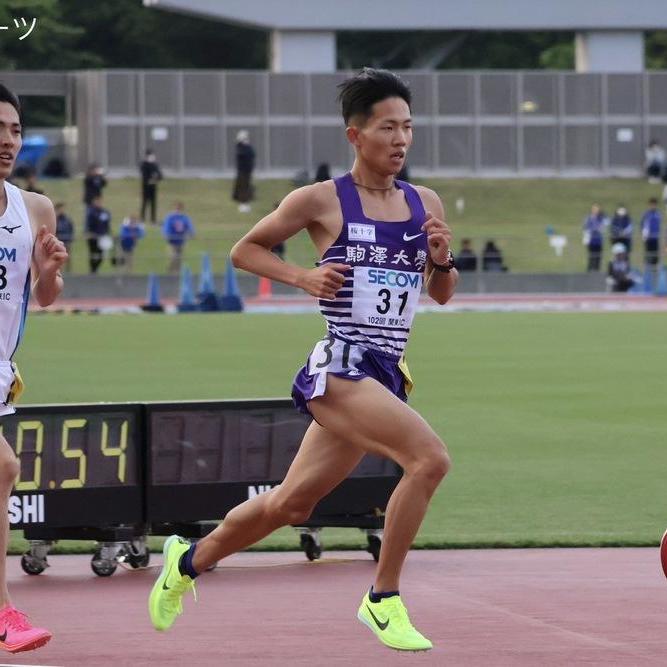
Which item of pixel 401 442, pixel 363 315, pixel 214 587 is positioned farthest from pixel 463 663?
pixel 214 587

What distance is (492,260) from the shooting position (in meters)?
43.2

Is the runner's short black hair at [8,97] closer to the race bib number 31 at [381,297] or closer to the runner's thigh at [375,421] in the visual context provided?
the race bib number 31 at [381,297]

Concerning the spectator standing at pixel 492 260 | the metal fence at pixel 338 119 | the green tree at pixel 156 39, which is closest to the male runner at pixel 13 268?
the spectator standing at pixel 492 260

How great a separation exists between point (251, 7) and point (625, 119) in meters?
11.4

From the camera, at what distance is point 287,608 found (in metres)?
8.48

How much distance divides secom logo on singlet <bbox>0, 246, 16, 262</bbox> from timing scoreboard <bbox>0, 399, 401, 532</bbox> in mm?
2311

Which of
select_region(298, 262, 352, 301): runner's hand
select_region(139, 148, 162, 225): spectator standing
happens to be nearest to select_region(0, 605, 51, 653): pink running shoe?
select_region(298, 262, 352, 301): runner's hand

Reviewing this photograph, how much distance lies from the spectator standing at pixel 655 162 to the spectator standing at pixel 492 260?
14.4 metres

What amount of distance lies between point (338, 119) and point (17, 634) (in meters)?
48.5

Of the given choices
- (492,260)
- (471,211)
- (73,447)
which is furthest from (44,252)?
(471,211)

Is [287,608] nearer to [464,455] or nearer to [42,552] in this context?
[42,552]

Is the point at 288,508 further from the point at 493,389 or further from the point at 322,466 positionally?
the point at 493,389

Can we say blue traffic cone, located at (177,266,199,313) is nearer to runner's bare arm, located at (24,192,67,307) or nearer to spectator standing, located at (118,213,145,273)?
spectator standing, located at (118,213,145,273)

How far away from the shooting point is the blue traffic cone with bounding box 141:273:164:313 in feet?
121
